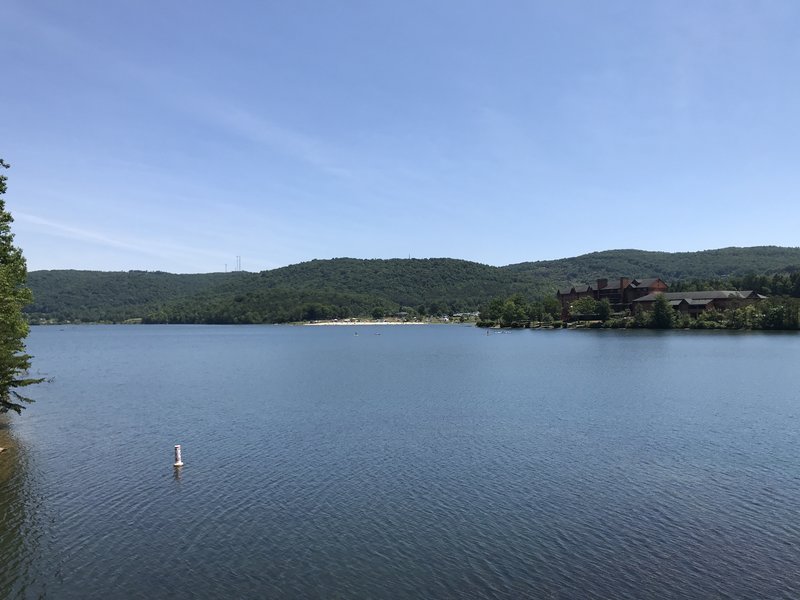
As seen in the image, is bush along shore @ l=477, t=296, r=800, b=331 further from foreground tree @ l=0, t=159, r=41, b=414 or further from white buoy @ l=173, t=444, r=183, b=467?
foreground tree @ l=0, t=159, r=41, b=414

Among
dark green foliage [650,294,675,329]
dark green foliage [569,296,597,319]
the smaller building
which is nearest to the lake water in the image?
dark green foliage [650,294,675,329]

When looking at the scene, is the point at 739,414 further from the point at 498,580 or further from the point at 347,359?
the point at 347,359

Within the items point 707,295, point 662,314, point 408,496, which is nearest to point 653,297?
point 707,295

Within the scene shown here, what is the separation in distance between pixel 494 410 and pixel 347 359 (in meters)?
51.1

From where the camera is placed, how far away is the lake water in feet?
51.9

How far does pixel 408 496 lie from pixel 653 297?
554 feet

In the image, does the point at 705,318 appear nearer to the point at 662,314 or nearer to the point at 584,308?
the point at 662,314

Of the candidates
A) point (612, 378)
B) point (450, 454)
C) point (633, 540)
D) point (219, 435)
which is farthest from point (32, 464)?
point (612, 378)

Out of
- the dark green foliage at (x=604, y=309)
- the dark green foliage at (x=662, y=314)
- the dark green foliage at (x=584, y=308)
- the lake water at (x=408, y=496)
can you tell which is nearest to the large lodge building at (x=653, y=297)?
the dark green foliage at (x=584, y=308)

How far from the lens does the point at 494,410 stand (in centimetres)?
4278

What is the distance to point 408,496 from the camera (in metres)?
Result: 23.0

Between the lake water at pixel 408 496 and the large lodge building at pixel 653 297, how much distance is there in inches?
4860

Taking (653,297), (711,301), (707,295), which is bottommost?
(711,301)

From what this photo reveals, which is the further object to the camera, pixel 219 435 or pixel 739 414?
pixel 739 414
